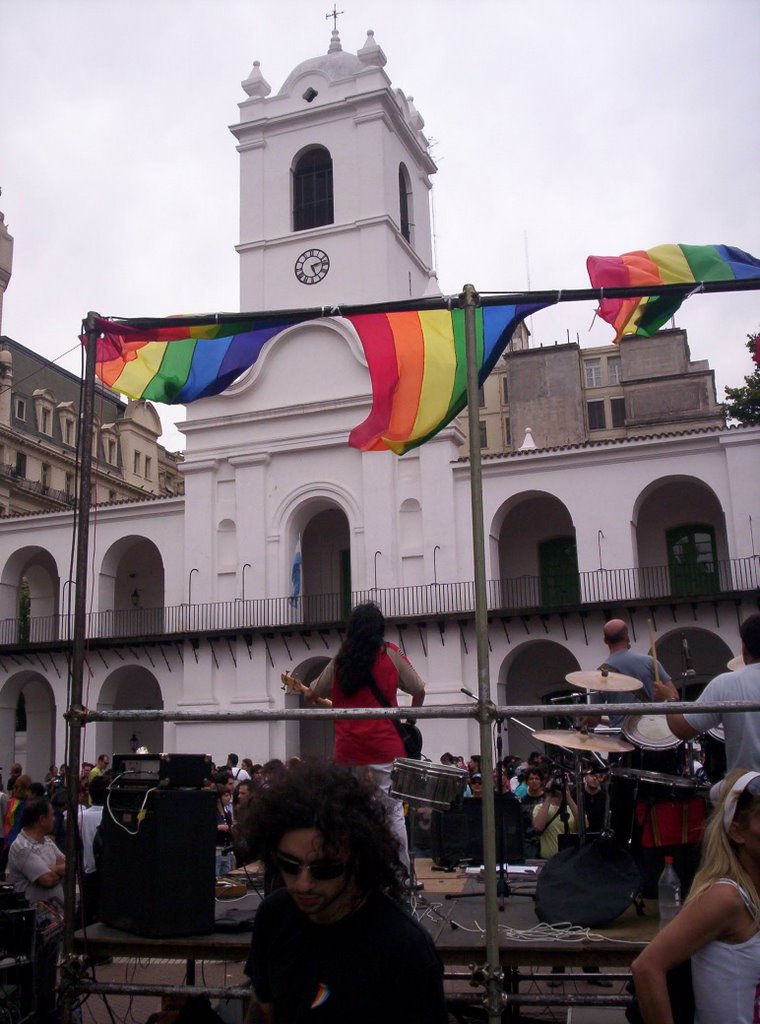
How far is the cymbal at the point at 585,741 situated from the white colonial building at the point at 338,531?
1751 cm

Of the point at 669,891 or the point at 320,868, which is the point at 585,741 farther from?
the point at 320,868

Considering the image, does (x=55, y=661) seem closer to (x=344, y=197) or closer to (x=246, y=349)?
(x=344, y=197)

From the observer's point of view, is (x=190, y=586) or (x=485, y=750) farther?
(x=190, y=586)

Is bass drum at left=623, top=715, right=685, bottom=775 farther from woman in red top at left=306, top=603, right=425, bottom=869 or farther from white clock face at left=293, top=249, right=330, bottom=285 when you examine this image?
white clock face at left=293, top=249, right=330, bottom=285

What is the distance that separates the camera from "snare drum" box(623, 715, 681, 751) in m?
6.47

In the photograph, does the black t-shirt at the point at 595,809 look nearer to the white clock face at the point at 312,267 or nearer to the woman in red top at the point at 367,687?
the woman in red top at the point at 367,687

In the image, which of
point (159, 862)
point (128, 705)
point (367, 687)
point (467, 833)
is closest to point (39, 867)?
point (159, 862)

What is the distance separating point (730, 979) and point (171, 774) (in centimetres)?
332

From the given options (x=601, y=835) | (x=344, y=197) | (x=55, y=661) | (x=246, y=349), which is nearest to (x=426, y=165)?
(x=344, y=197)

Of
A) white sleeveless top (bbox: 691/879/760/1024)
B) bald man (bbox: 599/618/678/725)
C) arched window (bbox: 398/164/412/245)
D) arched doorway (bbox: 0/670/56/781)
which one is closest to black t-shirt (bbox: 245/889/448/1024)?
white sleeveless top (bbox: 691/879/760/1024)

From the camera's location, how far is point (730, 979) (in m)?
3.24

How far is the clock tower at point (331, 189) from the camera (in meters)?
29.3

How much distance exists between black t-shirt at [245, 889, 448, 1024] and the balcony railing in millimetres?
21295

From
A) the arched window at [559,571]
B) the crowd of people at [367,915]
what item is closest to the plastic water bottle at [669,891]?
the crowd of people at [367,915]
